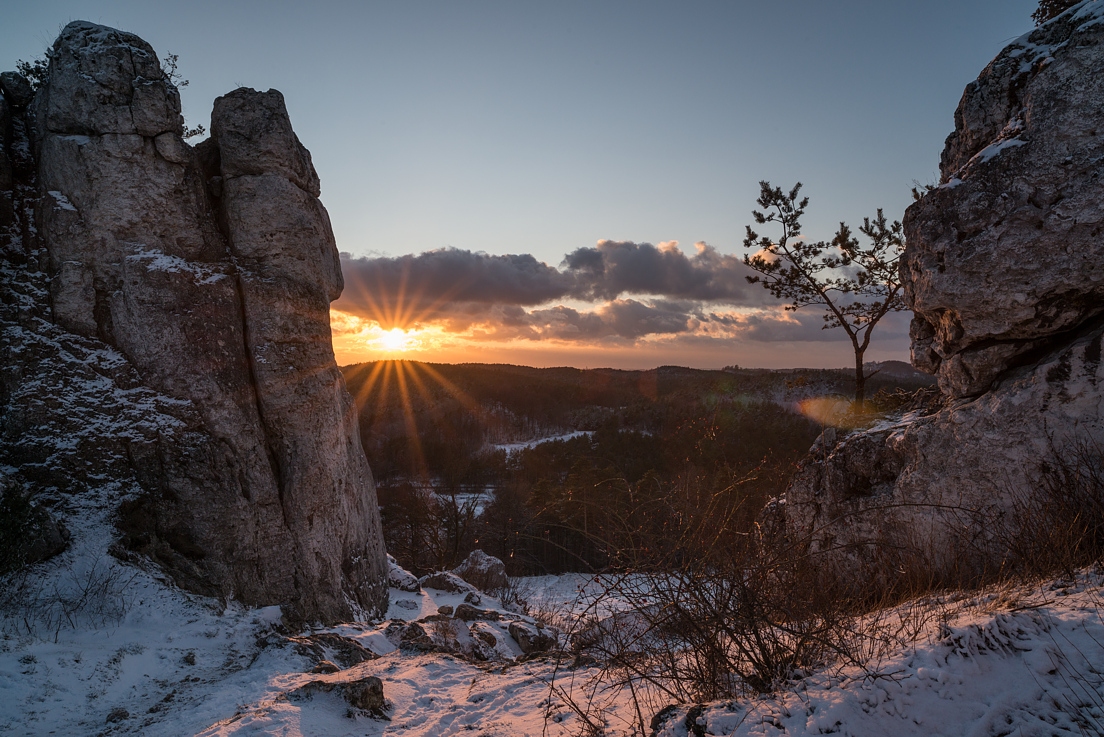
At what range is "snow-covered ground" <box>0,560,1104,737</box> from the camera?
2.57 metres

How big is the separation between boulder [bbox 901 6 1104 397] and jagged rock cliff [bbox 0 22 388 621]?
10.3m

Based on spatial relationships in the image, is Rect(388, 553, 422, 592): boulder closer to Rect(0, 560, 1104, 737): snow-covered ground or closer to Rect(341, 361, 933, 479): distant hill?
Rect(0, 560, 1104, 737): snow-covered ground

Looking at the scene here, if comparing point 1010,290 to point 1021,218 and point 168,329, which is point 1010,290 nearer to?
point 1021,218

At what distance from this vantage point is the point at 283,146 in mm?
10961

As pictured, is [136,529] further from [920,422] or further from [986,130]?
[986,130]

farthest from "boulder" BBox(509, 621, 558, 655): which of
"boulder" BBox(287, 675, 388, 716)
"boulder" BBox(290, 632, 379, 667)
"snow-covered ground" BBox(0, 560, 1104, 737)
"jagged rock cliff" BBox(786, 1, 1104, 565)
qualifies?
"jagged rock cliff" BBox(786, 1, 1104, 565)

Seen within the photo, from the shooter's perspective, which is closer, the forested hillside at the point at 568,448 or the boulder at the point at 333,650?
the forested hillside at the point at 568,448

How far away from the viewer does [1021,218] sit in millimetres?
5105

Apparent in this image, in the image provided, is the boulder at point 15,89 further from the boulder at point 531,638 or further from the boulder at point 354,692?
the boulder at point 531,638

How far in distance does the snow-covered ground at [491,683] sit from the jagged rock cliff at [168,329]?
1551 mm

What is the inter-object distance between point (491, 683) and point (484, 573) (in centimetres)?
1574

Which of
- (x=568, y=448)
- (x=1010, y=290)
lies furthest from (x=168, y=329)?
(x=568, y=448)

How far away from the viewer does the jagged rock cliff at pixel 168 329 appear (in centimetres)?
845

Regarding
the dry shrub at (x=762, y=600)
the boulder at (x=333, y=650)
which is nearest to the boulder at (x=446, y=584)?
the boulder at (x=333, y=650)
